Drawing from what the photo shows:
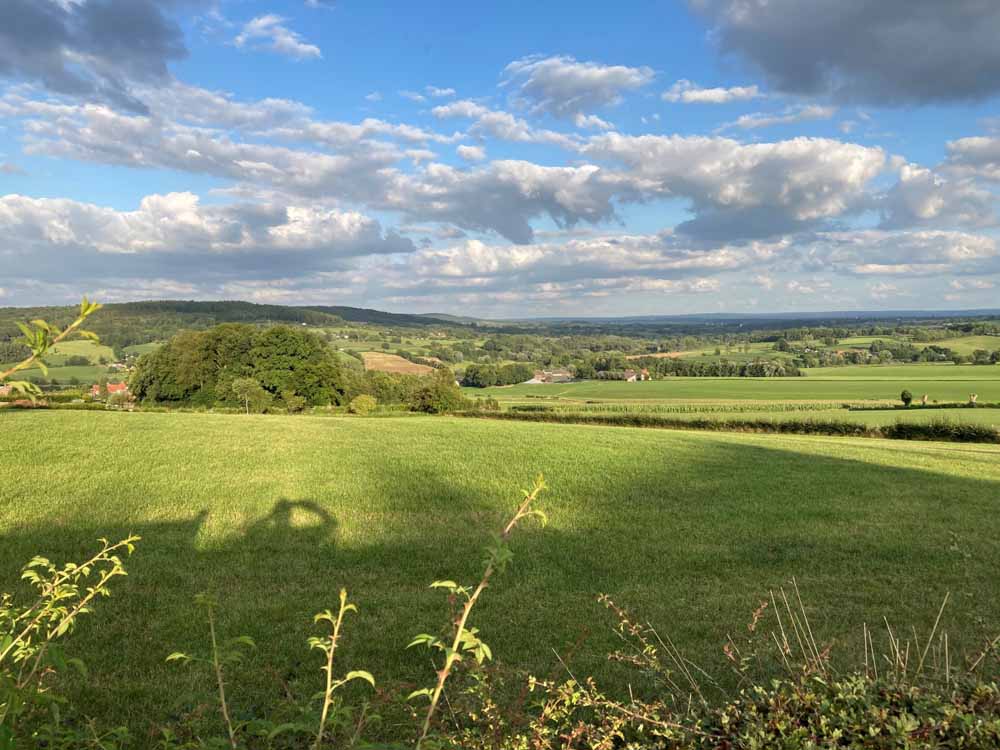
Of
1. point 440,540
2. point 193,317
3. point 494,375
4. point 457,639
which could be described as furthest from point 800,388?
point 193,317

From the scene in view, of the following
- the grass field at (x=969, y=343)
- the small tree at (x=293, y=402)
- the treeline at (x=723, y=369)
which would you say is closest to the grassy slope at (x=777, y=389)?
the treeline at (x=723, y=369)

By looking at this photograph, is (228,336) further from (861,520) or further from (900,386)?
(900,386)

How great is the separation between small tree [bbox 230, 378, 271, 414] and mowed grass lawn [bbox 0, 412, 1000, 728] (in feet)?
98.4

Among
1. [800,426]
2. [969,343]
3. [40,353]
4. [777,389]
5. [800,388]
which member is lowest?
[777,389]

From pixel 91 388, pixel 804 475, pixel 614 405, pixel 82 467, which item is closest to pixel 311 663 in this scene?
pixel 82 467

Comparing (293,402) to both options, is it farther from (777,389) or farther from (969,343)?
(969,343)

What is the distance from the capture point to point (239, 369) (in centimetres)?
5219

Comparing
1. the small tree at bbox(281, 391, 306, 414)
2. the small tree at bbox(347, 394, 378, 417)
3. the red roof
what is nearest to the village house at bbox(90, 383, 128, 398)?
the red roof

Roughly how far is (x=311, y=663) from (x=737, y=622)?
4.14 metres

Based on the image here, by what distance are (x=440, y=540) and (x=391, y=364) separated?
7856 cm

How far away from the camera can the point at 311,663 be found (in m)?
5.24

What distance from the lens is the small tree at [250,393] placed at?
1816 inches

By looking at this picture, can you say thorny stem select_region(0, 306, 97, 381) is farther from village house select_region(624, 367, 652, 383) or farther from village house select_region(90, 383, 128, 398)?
village house select_region(624, 367, 652, 383)

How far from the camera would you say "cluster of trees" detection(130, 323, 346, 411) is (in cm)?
5138
